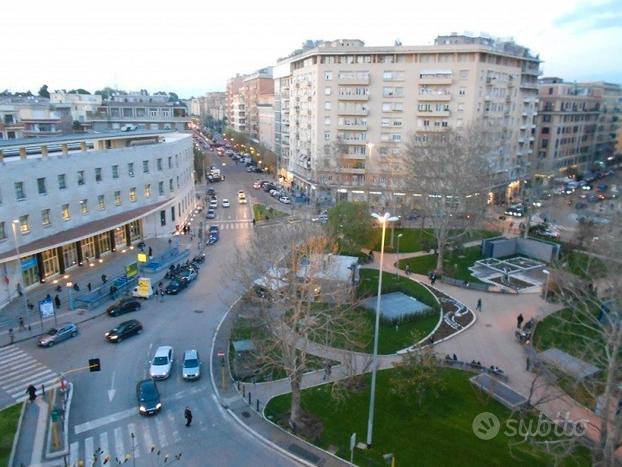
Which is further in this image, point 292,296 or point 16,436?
point 292,296

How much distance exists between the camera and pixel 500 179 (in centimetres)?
7381

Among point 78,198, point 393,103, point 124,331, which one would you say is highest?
point 393,103

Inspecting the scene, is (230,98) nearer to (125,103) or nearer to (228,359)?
(125,103)

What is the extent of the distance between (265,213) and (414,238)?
823 inches

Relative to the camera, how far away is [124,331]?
29016 mm

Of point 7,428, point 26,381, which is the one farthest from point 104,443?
point 26,381

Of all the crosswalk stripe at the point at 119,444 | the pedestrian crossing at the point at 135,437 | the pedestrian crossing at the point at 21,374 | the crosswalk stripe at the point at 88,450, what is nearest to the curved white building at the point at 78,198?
the pedestrian crossing at the point at 21,374

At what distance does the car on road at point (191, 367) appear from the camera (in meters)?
24.8

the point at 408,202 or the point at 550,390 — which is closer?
the point at 550,390

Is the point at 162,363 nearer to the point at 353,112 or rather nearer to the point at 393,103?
the point at 353,112

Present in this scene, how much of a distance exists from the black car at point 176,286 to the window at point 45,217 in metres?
10.6

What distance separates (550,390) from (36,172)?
36.9 m

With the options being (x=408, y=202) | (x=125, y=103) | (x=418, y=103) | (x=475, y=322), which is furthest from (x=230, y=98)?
(x=475, y=322)

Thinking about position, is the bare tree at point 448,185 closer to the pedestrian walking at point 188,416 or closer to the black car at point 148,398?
the pedestrian walking at point 188,416
